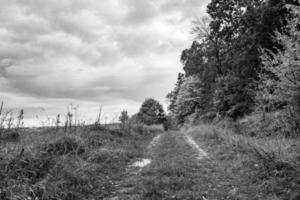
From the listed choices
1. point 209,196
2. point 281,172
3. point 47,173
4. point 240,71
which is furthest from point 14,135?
point 240,71

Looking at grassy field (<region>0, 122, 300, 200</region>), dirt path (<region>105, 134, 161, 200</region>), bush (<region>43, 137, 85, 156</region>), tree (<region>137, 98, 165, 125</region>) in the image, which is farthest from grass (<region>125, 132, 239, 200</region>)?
tree (<region>137, 98, 165, 125</region>)

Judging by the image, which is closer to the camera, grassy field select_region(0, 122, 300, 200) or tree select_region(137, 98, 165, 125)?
grassy field select_region(0, 122, 300, 200)

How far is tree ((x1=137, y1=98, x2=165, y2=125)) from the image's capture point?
6309 cm

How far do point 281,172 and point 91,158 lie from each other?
5.31 m

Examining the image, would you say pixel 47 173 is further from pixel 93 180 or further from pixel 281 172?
pixel 281 172

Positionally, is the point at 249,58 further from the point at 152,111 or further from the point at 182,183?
the point at 152,111

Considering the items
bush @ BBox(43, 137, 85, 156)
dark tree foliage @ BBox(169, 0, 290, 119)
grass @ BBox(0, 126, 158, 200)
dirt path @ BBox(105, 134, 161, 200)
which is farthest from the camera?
dark tree foliage @ BBox(169, 0, 290, 119)

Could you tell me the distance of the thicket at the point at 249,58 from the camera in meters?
8.98

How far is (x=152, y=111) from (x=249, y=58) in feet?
155

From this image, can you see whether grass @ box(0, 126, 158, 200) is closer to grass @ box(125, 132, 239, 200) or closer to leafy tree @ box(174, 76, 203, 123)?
grass @ box(125, 132, 239, 200)

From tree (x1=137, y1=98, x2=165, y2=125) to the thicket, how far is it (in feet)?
109

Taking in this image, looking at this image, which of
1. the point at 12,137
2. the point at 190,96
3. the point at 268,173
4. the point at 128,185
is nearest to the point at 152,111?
the point at 190,96

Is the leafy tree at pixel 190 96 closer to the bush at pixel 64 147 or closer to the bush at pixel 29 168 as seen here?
the bush at pixel 64 147

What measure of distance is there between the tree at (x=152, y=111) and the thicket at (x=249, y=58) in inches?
1307
